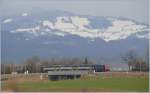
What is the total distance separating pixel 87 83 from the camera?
1020cm

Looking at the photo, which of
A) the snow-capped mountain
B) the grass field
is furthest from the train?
the snow-capped mountain

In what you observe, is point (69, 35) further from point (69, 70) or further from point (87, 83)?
point (87, 83)

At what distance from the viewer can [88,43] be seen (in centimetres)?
1025

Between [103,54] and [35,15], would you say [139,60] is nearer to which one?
[103,54]

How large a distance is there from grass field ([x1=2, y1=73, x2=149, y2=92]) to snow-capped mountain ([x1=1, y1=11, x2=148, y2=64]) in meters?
0.50

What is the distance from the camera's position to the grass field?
9.87m

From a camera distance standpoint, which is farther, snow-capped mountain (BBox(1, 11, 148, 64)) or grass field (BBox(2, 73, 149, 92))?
snow-capped mountain (BBox(1, 11, 148, 64))

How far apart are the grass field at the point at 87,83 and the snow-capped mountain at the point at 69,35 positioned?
504 mm

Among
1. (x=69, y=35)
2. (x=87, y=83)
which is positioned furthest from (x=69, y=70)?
(x=69, y=35)

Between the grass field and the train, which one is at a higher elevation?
the train

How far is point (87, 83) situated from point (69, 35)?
108 centimetres

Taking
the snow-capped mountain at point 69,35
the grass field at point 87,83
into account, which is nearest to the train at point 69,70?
the grass field at point 87,83

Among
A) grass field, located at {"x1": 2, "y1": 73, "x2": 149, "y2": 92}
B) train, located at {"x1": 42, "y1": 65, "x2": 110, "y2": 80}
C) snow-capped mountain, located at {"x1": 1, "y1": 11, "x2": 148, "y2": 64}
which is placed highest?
snow-capped mountain, located at {"x1": 1, "y1": 11, "x2": 148, "y2": 64}

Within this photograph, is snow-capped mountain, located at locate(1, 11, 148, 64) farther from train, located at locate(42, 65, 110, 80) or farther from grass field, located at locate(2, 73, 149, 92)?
grass field, located at locate(2, 73, 149, 92)
